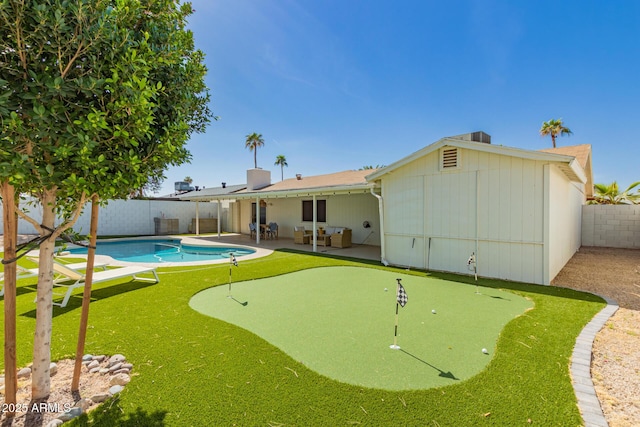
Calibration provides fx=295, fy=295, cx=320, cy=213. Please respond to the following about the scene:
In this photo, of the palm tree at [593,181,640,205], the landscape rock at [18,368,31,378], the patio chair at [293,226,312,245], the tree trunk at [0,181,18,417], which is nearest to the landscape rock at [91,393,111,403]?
the tree trunk at [0,181,18,417]

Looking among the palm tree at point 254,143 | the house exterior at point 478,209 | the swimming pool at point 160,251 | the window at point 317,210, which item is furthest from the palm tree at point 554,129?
the palm tree at point 254,143

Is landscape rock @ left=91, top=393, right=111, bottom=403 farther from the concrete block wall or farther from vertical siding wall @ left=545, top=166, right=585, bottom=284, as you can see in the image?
the concrete block wall

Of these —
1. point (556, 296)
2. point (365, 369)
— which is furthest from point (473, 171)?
point (365, 369)

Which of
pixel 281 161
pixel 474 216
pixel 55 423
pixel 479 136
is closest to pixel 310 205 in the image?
pixel 479 136

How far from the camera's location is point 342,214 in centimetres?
1683

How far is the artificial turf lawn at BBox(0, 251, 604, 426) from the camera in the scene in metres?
2.61

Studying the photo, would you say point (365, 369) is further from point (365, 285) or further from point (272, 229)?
point (272, 229)

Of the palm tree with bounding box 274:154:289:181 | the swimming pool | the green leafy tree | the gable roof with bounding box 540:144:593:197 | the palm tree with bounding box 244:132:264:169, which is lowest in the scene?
the swimming pool

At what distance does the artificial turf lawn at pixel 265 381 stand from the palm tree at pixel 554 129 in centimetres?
3314

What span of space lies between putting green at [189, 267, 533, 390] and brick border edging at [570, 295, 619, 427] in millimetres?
875

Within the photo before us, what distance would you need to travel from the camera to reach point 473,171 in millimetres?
8234

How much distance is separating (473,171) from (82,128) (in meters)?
8.57

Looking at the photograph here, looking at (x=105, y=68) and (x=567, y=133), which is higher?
(x=567, y=133)

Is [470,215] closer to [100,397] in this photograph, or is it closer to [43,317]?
[100,397]
